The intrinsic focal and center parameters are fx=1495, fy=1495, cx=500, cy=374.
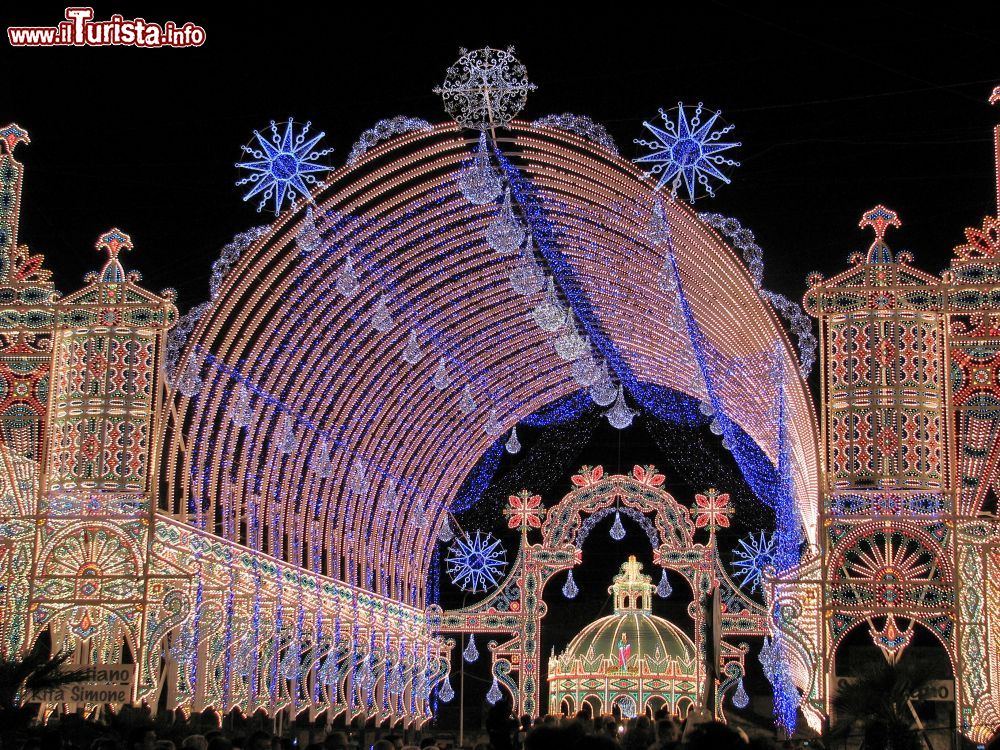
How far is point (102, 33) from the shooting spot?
74.5 feet

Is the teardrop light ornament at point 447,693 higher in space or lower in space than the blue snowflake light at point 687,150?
lower

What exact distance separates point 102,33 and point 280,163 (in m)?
3.65

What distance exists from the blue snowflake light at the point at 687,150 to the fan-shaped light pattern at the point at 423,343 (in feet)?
1.83

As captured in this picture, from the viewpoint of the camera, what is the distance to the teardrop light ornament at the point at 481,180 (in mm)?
24766

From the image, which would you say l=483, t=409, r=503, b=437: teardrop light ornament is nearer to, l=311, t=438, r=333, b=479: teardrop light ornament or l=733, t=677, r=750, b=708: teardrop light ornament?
l=311, t=438, r=333, b=479: teardrop light ornament

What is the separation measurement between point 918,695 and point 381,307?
15.6 meters

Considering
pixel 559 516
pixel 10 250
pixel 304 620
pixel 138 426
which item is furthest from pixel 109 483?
pixel 559 516

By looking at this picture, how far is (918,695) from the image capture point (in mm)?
16141

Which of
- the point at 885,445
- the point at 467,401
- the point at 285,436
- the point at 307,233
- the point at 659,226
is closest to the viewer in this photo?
the point at 885,445

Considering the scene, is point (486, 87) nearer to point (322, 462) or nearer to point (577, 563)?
point (322, 462)

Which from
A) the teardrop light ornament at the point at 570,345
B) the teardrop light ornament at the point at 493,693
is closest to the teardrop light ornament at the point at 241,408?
the teardrop light ornament at the point at 570,345

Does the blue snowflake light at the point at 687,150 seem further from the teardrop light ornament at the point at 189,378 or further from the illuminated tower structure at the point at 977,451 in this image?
the teardrop light ornament at the point at 189,378

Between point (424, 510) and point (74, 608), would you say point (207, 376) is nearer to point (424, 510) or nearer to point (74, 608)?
point (74, 608)

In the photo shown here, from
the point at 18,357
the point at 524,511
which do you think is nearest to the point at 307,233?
the point at 18,357
